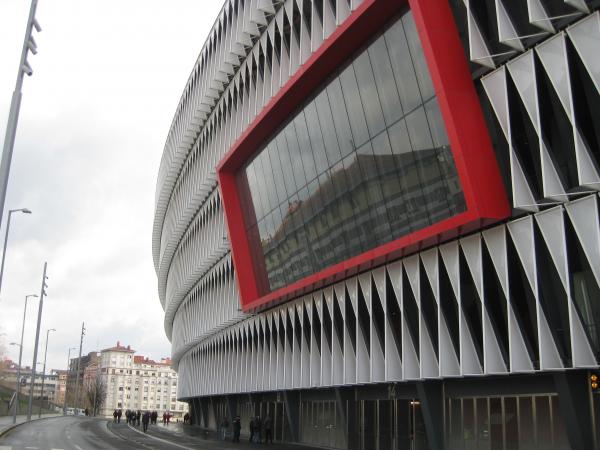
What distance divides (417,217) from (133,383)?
18603cm

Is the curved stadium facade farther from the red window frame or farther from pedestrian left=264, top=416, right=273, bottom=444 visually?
pedestrian left=264, top=416, right=273, bottom=444

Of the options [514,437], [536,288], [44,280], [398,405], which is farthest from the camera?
[44,280]

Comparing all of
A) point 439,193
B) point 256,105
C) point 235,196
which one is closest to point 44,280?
point 235,196

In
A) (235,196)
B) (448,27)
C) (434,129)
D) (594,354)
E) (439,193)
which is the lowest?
(594,354)

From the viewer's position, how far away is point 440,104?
19.8 meters

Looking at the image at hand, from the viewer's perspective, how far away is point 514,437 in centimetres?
2069

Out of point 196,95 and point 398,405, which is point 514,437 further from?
point 196,95

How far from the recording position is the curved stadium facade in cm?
1755

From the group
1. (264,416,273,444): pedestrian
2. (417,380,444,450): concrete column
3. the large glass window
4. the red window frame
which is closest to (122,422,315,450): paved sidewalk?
(264,416,273,444): pedestrian

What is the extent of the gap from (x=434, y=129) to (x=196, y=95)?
29203 mm

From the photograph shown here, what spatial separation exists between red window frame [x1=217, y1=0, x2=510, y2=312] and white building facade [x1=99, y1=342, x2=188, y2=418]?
175 meters

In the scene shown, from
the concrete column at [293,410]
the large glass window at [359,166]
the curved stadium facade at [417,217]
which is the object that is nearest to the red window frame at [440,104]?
the curved stadium facade at [417,217]

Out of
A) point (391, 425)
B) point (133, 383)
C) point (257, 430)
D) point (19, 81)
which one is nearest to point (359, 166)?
point (391, 425)

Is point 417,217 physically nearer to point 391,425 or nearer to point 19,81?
point 391,425
